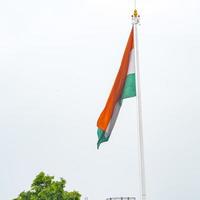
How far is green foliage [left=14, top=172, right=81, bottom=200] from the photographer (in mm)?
39969

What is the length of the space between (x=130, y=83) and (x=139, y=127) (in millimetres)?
2021

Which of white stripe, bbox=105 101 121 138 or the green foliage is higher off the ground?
the green foliage

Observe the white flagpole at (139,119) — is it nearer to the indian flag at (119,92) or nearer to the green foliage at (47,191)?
the indian flag at (119,92)

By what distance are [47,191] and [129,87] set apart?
22.8 m

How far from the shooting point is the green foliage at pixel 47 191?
1574 inches

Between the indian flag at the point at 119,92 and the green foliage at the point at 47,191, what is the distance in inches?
862

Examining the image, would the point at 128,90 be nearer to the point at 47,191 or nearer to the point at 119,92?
the point at 119,92

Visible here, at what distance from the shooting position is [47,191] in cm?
3994

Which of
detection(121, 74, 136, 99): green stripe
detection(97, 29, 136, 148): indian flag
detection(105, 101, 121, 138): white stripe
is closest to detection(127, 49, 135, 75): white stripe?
detection(97, 29, 136, 148): indian flag

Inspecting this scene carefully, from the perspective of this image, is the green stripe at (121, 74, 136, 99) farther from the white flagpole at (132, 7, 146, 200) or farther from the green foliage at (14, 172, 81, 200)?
the green foliage at (14, 172, 81, 200)

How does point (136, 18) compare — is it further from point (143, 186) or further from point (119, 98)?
point (143, 186)

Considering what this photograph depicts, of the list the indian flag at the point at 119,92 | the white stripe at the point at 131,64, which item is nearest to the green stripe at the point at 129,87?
the indian flag at the point at 119,92

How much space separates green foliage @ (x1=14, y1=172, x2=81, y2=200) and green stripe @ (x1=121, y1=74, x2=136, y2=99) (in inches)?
888

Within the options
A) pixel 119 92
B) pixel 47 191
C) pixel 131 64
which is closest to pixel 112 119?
pixel 119 92
